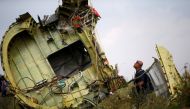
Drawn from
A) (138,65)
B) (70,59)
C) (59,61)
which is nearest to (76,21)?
(70,59)

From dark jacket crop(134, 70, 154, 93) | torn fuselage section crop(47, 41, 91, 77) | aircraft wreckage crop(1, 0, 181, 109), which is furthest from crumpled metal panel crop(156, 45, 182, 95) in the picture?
torn fuselage section crop(47, 41, 91, 77)

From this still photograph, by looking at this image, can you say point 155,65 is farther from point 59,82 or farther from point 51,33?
point 51,33

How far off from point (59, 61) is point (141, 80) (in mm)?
5650

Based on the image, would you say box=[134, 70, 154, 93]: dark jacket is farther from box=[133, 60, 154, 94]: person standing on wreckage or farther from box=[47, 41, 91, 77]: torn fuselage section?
box=[47, 41, 91, 77]: torn fuselage section

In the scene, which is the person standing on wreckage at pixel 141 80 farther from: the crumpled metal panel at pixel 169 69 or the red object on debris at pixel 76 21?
the red object on debris at pixel 76 21

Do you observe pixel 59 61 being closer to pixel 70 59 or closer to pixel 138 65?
pixel 70 59

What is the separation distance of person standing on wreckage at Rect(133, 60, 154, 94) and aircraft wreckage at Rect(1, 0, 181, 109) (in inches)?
92.5

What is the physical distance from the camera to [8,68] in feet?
47.4

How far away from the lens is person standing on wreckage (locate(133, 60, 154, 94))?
11.1m

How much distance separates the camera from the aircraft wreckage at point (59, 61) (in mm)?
13945

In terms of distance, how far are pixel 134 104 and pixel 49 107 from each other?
4724 millimetres

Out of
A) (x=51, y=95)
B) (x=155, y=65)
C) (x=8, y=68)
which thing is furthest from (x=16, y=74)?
(x=155, y=65)

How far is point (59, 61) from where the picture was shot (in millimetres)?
16031

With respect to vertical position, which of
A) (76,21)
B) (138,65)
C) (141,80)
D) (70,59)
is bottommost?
(141,80)
